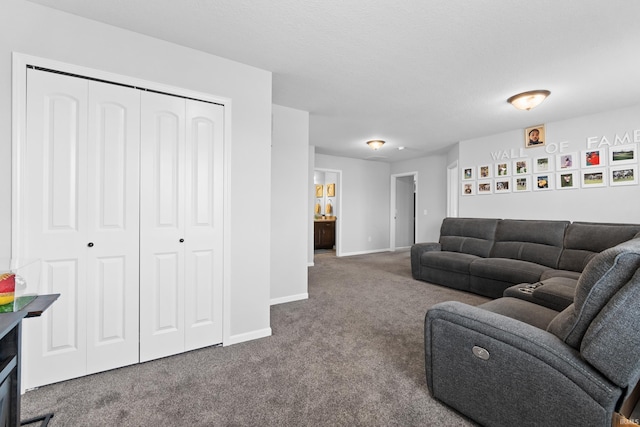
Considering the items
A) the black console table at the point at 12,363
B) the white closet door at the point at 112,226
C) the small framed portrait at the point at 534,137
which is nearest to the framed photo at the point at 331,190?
the small framed portrait at the point at 534,137

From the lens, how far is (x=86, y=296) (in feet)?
6.37

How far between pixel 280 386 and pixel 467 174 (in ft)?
16.3

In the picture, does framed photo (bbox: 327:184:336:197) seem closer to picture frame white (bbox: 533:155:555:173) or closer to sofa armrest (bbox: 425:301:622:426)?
picture frame white (bbox: 533:155:555:173)

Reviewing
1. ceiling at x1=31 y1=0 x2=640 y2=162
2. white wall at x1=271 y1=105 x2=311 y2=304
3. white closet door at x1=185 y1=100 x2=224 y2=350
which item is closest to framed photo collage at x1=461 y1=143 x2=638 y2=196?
ceiling at x1=31 y1=0 x2=640 y2=162

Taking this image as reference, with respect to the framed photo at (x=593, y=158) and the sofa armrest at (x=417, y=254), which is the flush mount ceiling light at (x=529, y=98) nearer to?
the framed photo at (x=593, y=158)

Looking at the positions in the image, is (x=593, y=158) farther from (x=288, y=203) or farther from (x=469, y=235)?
(x=288, y=203)

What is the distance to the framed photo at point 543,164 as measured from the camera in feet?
14.0

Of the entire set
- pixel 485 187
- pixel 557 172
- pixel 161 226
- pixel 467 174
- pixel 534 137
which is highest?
pixel 534 137

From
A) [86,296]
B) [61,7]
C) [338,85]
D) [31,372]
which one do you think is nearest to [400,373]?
[86,296]

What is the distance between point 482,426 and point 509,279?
2.55 m

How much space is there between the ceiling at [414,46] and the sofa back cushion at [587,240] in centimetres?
150

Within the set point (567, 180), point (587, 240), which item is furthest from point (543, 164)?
point (587, 240)

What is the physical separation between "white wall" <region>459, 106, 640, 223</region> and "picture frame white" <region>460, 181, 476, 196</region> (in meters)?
0.10

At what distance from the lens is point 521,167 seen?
180 inches
